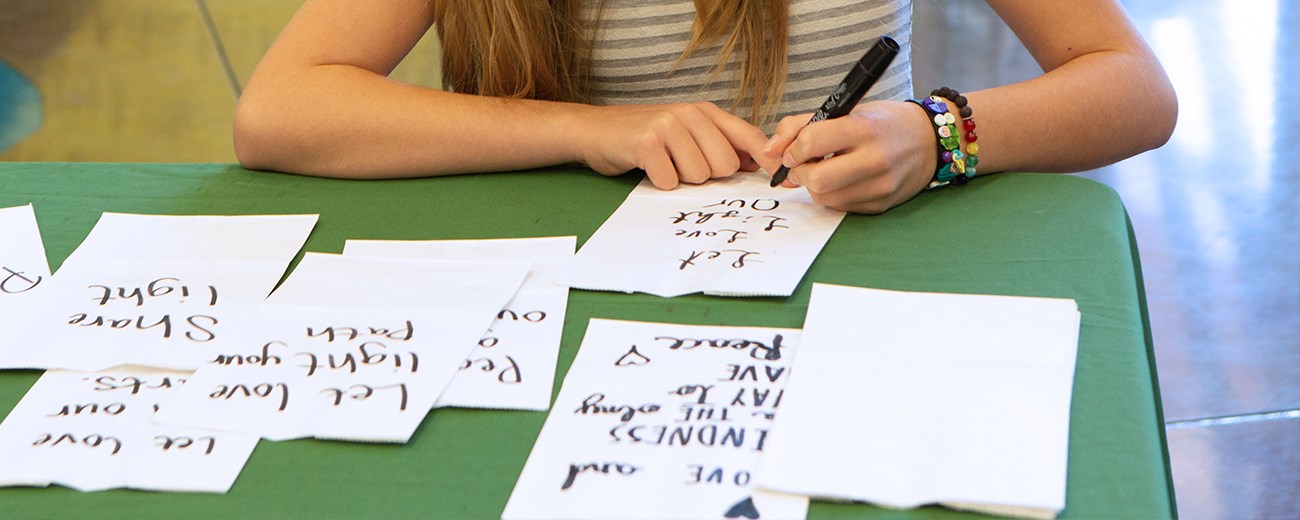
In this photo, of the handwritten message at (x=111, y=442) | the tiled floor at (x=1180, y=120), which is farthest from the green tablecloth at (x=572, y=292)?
the tiled floor at (x=1180, y=120)

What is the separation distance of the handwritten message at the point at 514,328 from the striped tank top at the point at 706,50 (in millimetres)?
385

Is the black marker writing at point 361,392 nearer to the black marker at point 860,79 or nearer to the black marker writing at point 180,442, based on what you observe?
the black marker writing at point 180,442

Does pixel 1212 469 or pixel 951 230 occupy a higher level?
pixel 951 230

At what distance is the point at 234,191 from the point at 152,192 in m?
0.07

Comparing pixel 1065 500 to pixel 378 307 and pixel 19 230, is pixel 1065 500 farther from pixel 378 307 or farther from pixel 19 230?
pixel 19 230

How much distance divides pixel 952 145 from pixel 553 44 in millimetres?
455

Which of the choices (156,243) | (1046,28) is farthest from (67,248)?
(1046,28)

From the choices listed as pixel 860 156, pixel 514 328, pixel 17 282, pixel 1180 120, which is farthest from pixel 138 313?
pixel 1180 120

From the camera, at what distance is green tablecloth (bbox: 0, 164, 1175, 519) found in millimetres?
565

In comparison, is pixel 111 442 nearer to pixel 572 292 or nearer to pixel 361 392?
pixel 361 392

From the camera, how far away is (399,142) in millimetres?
1001

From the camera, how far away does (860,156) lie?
819mm

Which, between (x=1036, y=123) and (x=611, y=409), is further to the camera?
(x=1036, y=123)

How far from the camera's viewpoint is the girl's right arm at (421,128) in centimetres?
94
